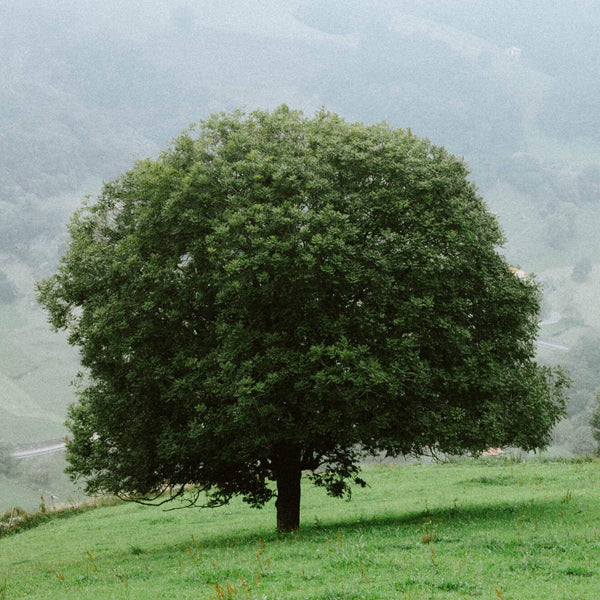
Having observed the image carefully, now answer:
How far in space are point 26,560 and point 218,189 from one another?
17958mm

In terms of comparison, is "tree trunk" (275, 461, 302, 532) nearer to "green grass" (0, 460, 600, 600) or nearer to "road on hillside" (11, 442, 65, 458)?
"green grass" (0, 460, 600, 600)

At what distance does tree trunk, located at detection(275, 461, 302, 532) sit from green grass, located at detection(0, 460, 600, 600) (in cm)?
74

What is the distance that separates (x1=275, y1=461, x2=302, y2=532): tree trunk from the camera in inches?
890

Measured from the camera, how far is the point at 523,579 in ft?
43.2

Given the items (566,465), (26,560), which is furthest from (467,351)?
(566,465)

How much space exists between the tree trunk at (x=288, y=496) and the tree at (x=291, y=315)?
5 cm

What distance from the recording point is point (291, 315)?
2025cm

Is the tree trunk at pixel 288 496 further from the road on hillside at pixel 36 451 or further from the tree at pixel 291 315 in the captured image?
the road on hillside at pixel 36 451

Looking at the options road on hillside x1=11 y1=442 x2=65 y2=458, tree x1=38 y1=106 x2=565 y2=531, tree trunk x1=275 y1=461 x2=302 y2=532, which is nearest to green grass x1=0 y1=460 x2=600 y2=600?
tree trunk x1=275 y1=461 x2=302 y2=532

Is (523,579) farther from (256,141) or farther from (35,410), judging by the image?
(35,410)

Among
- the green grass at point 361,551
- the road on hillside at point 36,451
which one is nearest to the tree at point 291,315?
the green grass at point 361,551

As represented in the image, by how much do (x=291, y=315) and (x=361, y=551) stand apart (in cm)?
691

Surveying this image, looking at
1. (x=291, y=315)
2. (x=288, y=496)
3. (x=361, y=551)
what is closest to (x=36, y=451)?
(x=288, y=496)

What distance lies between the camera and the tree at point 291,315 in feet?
64.1
